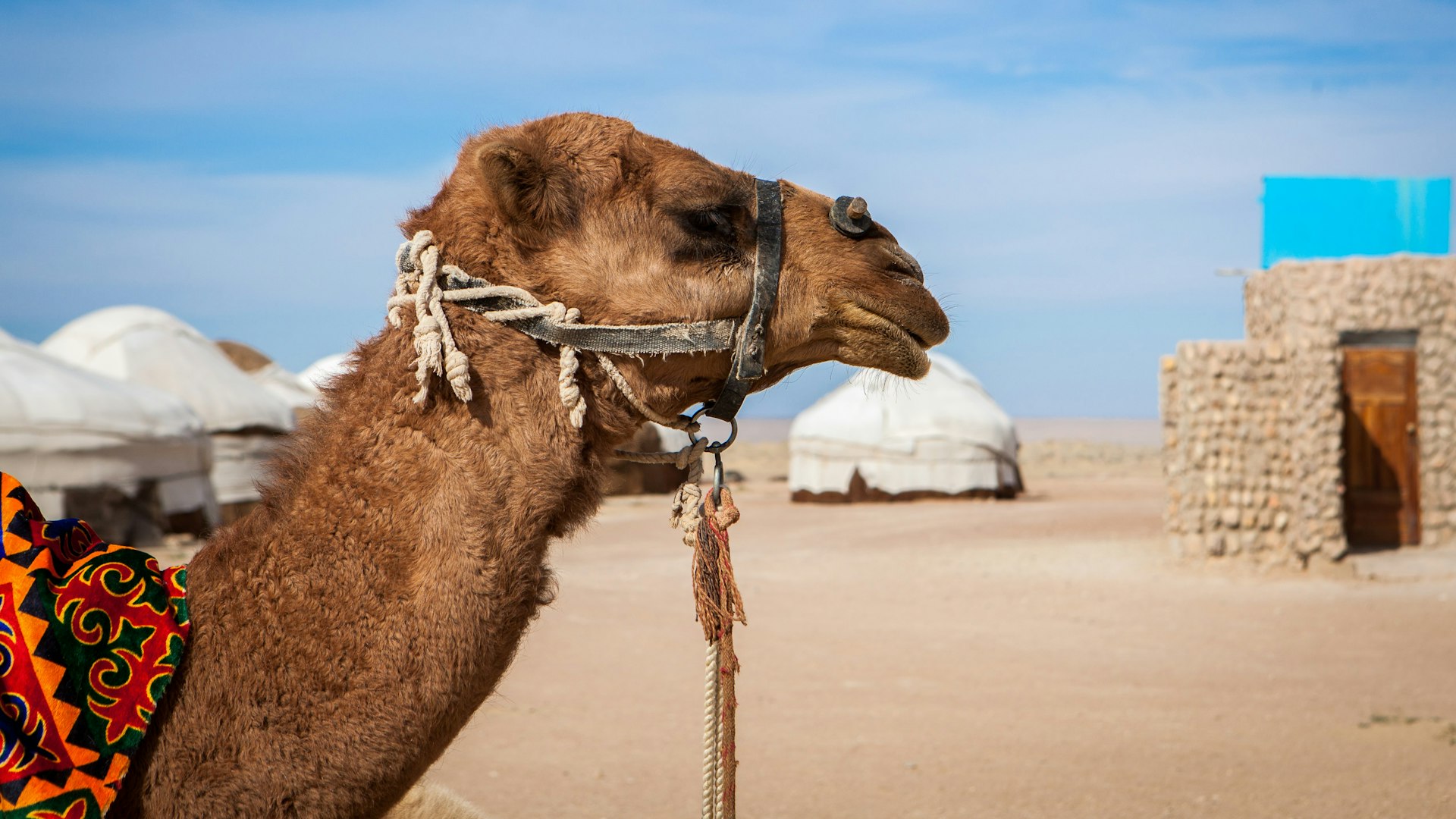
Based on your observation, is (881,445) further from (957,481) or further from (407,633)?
(407,633)

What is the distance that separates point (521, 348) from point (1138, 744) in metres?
5.23

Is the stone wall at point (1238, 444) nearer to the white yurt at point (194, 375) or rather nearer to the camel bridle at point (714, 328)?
the camel bridle at point (714, 328)

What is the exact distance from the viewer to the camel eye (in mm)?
1997

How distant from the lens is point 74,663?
5.35 ft

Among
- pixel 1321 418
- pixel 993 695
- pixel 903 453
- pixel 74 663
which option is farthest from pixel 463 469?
pixel 903 453

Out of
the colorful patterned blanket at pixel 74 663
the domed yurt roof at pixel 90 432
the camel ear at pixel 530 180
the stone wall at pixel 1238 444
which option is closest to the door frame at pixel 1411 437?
the stone wall at pixel 1238 444

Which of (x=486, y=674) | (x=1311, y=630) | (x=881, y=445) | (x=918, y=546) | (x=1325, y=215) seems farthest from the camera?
(x=881, y=445)

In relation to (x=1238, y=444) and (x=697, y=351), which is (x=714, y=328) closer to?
(x=697, y=351)

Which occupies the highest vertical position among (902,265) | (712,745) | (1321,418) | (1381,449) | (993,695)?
(902,265)

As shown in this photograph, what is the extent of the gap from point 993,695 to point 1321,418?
19.6 ft

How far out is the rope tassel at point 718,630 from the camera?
2041mm

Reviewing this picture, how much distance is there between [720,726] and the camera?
84.7 inches

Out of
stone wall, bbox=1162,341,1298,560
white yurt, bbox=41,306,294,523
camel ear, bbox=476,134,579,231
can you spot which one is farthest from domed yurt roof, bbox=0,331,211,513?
camel ear, bbox=476,134,579,231

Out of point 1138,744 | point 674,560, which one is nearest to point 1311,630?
point 1138,744
